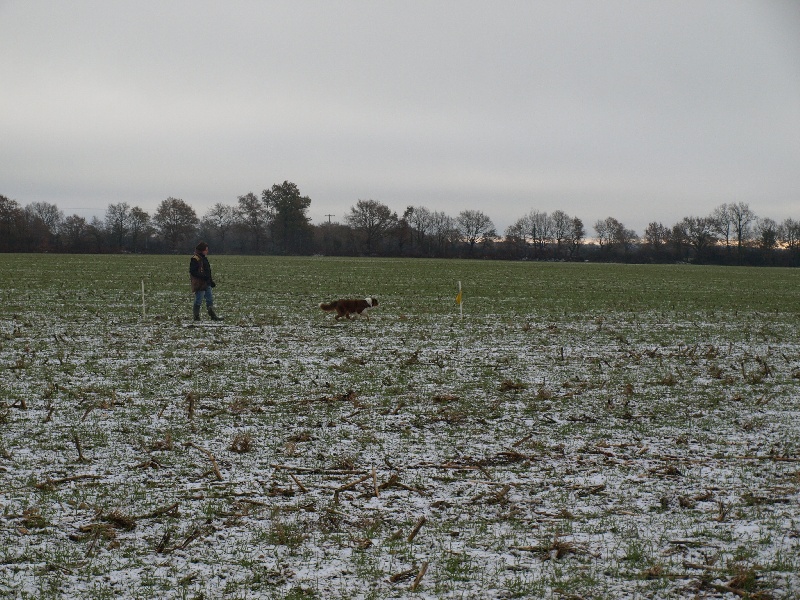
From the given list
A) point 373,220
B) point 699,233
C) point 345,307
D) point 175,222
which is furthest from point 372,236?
point 345,307

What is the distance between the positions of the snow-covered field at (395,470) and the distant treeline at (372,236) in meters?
115


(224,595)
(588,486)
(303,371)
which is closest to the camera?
(224,595)

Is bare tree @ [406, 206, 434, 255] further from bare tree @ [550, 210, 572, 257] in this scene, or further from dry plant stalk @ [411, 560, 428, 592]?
dry plant stalk @ [411, 560, 428, 592]

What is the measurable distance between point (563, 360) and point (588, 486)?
22.8ft

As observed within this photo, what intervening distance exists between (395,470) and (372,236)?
127 metres

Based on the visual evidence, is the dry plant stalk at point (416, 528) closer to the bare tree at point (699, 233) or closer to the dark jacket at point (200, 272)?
the dark jacket at point (200, 272)

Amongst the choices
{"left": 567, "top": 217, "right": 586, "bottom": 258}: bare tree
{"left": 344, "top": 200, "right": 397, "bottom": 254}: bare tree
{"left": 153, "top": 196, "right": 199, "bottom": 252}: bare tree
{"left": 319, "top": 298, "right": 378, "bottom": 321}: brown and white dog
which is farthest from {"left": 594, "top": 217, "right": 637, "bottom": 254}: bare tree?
{"left": 319, "top": 298, "right": 378, "bottom": 321}: brown and white dog

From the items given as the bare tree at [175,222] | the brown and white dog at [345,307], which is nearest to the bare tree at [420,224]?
the bare tree at [175,222]

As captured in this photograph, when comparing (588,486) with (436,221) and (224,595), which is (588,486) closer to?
(224,595)

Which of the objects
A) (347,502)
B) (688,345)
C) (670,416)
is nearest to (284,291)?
(688,345)

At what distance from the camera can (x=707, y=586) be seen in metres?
4.26

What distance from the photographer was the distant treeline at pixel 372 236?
126m

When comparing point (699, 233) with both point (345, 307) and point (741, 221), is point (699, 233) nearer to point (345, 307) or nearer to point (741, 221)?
point (741, 221)

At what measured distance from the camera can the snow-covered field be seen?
14.6 ft
